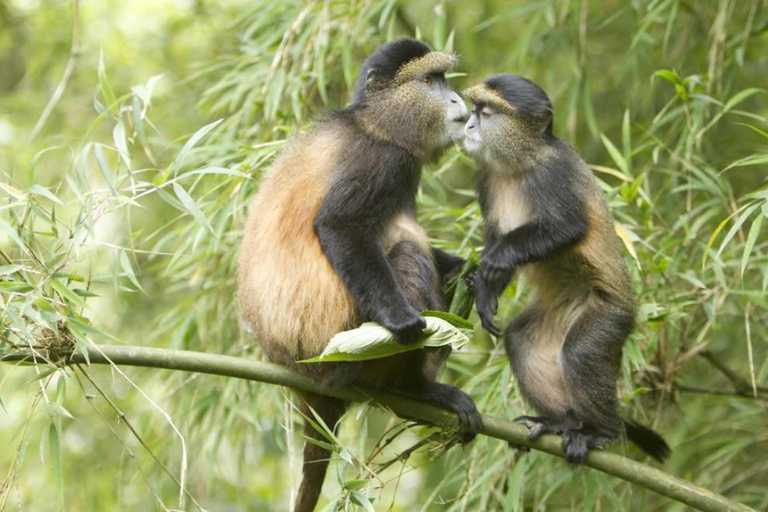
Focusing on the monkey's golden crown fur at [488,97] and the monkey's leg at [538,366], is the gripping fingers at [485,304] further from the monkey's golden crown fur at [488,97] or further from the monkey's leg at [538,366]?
the monkey's golden crown fur at [488,97]

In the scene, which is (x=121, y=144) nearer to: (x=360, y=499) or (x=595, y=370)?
(x=360, y=499)

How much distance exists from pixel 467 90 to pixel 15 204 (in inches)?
87.6

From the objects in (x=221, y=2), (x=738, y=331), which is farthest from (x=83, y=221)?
(x=221, y=2)

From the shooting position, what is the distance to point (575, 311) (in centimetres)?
464

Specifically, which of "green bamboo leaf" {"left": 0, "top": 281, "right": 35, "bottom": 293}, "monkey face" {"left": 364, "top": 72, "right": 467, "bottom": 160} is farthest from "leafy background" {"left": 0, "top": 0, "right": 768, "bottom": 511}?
"monkey face" {"left": 364, "top": 72, "right": 467, "bottom": 160}

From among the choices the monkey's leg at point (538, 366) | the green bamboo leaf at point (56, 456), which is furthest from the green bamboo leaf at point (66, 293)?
the monkey's leg at point (538, 366)

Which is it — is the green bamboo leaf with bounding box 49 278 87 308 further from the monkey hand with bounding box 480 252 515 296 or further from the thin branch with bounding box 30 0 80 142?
the monkey hand with bounding box 480 252 515 296

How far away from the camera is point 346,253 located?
3957mm

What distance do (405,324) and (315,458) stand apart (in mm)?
739

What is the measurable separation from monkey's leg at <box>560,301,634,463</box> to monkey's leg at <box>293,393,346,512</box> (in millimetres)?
958

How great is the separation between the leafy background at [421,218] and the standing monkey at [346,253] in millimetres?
200

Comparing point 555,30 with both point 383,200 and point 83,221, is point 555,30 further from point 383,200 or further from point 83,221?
point 83,221

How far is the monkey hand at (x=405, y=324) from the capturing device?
148 inches

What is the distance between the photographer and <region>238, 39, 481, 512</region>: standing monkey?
3.95 m
